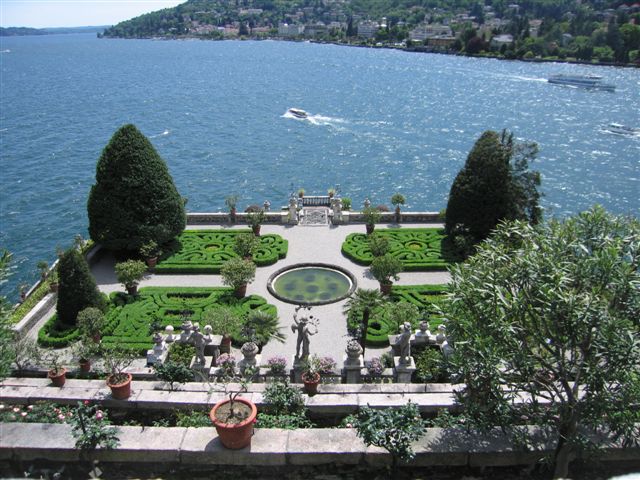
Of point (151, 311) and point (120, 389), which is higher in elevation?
point (120, 389)

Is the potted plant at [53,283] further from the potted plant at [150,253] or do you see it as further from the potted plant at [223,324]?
the potted plant at [223,324]

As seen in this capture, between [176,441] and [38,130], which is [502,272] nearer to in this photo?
[176,441]

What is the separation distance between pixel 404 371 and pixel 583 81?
117m

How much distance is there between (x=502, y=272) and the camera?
37.7ft

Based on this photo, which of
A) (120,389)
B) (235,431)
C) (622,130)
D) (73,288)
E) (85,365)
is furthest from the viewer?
(622,130)

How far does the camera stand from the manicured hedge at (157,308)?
922 inches

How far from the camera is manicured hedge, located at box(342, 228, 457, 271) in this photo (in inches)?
1187

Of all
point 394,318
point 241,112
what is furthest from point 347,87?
point 394,318

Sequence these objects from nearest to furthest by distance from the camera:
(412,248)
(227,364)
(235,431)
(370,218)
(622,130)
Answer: (235,431), (227,364), (412,248), (370,218), (622,130)

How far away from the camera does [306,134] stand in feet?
267

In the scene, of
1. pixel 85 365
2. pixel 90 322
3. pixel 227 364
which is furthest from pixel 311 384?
pixel 90 322

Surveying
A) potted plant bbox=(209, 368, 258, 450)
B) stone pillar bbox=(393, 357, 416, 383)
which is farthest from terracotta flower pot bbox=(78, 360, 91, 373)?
stone pillar bbox=(393, 357, 416, 383)

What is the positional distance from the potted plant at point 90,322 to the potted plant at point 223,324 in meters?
4.49

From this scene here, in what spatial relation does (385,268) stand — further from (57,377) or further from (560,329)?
(560,329)
